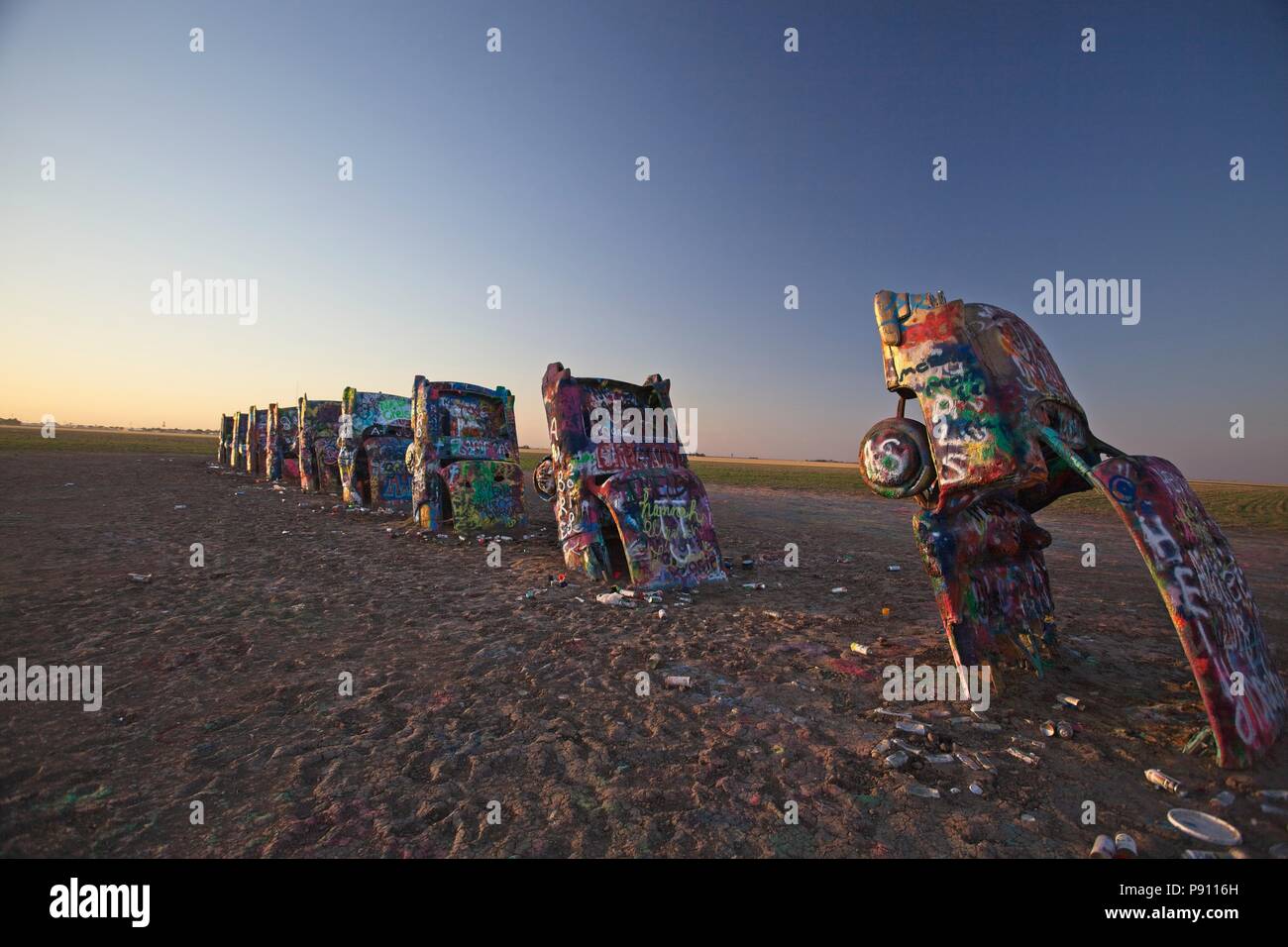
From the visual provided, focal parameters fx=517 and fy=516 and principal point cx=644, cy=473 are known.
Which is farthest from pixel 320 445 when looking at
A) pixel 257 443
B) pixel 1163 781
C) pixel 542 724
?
pixel 1163 781

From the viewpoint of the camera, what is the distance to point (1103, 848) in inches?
79.3

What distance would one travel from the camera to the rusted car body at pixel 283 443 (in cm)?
1894

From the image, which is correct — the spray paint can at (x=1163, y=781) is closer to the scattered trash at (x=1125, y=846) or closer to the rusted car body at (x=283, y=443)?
the scattered trash at (x=1125, y=846)

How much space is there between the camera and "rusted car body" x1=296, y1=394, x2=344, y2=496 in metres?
15.5

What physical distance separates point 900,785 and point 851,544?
7719 millimetres

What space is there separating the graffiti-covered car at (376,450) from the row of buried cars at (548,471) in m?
0.03

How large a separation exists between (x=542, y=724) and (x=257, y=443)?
25.4 meters

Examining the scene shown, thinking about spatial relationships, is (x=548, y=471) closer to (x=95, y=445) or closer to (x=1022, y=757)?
(x=1022, y=757)

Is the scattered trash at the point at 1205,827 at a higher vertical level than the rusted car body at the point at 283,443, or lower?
lower

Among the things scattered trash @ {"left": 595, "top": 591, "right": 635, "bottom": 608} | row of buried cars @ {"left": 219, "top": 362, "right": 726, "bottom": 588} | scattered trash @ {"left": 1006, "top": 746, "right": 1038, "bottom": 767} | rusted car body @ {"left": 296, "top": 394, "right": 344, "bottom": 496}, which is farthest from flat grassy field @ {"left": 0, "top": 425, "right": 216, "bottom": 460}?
scattered trash @ {"left": 1006, "top": 746, "right": 1038, "bottom": 767}

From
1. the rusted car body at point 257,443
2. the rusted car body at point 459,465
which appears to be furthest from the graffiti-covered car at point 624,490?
the rusted car body at point 257,443

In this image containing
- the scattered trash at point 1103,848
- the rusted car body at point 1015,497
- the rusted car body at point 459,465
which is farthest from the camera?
the rusted car body at point 459,465

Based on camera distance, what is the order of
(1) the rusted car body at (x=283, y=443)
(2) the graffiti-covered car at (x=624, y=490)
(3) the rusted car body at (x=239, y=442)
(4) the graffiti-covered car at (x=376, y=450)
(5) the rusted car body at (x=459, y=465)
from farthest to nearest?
(3) the rusted car body at (x=239, y=442) < (1) the rusted car body at (x=283, y=443) < (4) the graffiti-covered car at (x=376, y=450) < (5) the rusted car body at (x=459, y=465) < (2) the graffiti-covered car at (x=624, y=490)

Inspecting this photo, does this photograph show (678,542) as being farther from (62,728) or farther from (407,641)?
→ (62,728)
